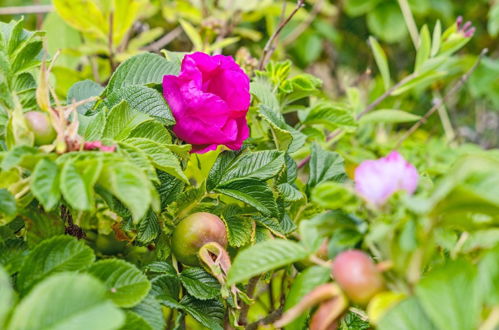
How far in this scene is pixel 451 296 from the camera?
391 millimetres

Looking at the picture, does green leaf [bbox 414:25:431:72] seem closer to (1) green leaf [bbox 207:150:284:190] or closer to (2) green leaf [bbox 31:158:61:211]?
(1) green leaf [bbox 207:150:284:190]

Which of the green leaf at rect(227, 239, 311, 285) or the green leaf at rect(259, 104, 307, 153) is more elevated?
the green leaf at rect(227, 239, 311, 285)

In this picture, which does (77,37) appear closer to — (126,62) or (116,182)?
(126,62)

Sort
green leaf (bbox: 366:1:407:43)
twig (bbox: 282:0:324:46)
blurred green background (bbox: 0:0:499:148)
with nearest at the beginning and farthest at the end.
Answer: blurred green background (bbox: 0:0:499:148) < twig (bbox: 282:0:324:46) < green leaf (bbox: 366:1:407:43)

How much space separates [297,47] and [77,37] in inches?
37.8

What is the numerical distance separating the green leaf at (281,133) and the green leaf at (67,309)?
1.12 feet

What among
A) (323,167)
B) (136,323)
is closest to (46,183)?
(136,323)

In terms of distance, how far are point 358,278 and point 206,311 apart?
0.75 ft

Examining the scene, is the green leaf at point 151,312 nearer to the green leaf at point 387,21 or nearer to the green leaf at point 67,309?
the green leaf at point 67,309

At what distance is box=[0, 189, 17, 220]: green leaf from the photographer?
Result: 472 millimetres

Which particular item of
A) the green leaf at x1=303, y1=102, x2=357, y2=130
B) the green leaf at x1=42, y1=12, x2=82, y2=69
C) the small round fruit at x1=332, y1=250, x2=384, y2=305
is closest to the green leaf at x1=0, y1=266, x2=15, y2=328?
the small round fruit at x1=332, y1=250, x2=384, y2=305

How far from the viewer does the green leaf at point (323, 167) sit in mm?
723

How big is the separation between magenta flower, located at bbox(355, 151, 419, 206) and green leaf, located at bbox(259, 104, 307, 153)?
225 mm

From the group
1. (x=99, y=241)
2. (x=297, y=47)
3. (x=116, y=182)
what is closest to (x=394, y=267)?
(x=116, y=182)
